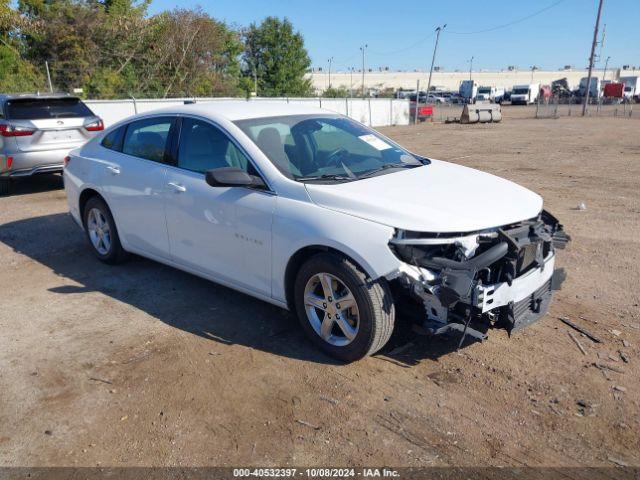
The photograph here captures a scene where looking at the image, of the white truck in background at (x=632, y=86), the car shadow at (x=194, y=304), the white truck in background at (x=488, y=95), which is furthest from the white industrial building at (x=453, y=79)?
the car shadow at (x=194, y=304)

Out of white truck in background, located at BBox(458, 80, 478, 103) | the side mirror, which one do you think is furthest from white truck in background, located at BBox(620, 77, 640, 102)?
the side mirror

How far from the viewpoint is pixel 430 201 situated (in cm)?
362

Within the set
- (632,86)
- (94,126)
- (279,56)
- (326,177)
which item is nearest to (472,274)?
(326,177)

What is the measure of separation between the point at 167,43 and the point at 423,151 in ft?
64.1

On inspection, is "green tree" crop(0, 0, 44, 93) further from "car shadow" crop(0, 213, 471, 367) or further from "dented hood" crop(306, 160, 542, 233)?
"dented hood" crop(306, 160, 542, 233)

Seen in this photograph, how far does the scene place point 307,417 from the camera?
3213 mm

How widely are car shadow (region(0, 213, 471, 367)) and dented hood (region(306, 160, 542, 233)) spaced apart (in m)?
0.77

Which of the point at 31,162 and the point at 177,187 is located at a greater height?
the point at 177,187

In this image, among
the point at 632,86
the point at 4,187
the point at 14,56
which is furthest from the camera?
the point at 632,86

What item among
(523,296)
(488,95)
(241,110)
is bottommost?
(488,95)

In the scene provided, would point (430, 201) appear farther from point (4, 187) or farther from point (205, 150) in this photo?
point (4, 187)

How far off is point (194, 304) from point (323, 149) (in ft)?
5.90

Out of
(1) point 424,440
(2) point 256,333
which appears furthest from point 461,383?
(2) point 256,333

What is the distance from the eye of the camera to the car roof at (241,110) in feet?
14.8
